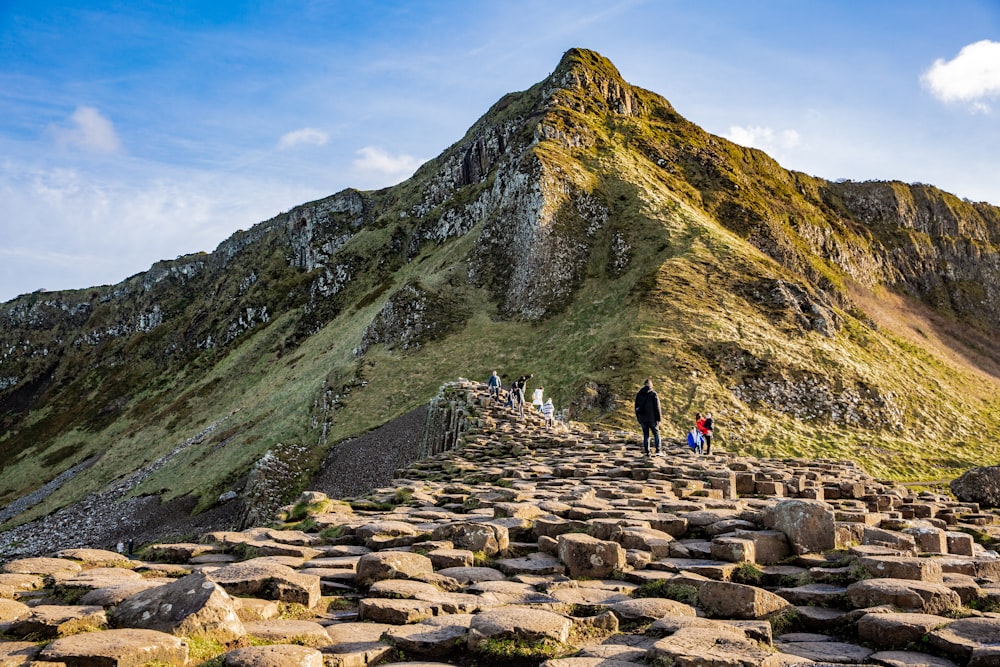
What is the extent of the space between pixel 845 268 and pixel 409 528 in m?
105

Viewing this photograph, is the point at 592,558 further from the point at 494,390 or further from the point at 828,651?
the point at 494,390

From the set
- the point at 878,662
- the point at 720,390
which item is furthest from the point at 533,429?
the point at 878,662

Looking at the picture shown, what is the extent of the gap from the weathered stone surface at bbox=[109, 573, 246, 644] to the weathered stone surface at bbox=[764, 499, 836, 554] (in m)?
7.49

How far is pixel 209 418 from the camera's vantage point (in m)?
84.9

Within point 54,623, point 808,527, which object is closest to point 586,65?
point 808,527

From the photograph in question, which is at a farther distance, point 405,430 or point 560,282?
point 560,282

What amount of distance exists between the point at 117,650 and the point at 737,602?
18.6 ft

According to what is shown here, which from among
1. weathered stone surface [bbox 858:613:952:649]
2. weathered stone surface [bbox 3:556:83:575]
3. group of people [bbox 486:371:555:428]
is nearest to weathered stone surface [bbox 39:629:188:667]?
weathered stone surface [bbox 3:556:83:575]

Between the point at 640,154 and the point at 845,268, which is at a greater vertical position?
the point at 640,154

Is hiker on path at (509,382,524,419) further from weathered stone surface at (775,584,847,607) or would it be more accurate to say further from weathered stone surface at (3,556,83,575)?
weathered stone surface at (3,556,83,575)

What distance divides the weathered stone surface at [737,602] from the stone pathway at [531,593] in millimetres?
20

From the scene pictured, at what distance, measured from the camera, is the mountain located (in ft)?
158

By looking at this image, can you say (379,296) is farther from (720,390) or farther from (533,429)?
(533,429)

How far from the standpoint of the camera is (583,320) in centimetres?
5947
